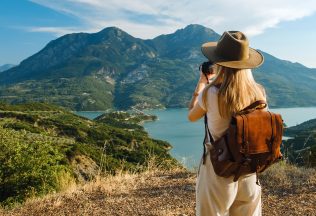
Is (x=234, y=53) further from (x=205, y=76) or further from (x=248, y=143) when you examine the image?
(x=248, y=143)

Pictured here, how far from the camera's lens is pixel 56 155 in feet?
54.0

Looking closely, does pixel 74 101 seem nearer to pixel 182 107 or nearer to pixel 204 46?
pixel 182 107

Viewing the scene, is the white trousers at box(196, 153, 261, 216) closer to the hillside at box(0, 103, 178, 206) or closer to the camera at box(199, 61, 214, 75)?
the camera at box(199, 61, 214, 75)

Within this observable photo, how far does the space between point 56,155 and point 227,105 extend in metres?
15.0

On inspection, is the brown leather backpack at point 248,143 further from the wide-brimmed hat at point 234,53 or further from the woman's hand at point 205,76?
the woman's hand at point 205,76

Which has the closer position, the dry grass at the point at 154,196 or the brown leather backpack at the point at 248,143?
the brown leather backpack at the point at 248,143

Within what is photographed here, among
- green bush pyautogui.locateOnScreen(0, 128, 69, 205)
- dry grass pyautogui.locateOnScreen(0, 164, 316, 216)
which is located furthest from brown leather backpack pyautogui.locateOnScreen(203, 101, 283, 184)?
green bush pyautogui.locateOnScreen(0, 128, 69, 205)

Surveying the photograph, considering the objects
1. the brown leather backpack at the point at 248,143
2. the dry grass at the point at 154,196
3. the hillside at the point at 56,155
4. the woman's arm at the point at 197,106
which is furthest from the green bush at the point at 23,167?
the brown leather backpack at the point at 248,143

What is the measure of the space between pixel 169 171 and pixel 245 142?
4.45 m

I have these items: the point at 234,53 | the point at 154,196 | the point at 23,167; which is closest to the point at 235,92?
the point at 234,53

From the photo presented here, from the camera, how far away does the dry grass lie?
13.9 feet

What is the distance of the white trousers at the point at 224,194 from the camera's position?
2.36 metres

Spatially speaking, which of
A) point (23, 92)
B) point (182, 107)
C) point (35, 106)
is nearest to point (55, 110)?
point (35, 106)

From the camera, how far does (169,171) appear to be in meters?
6.60
